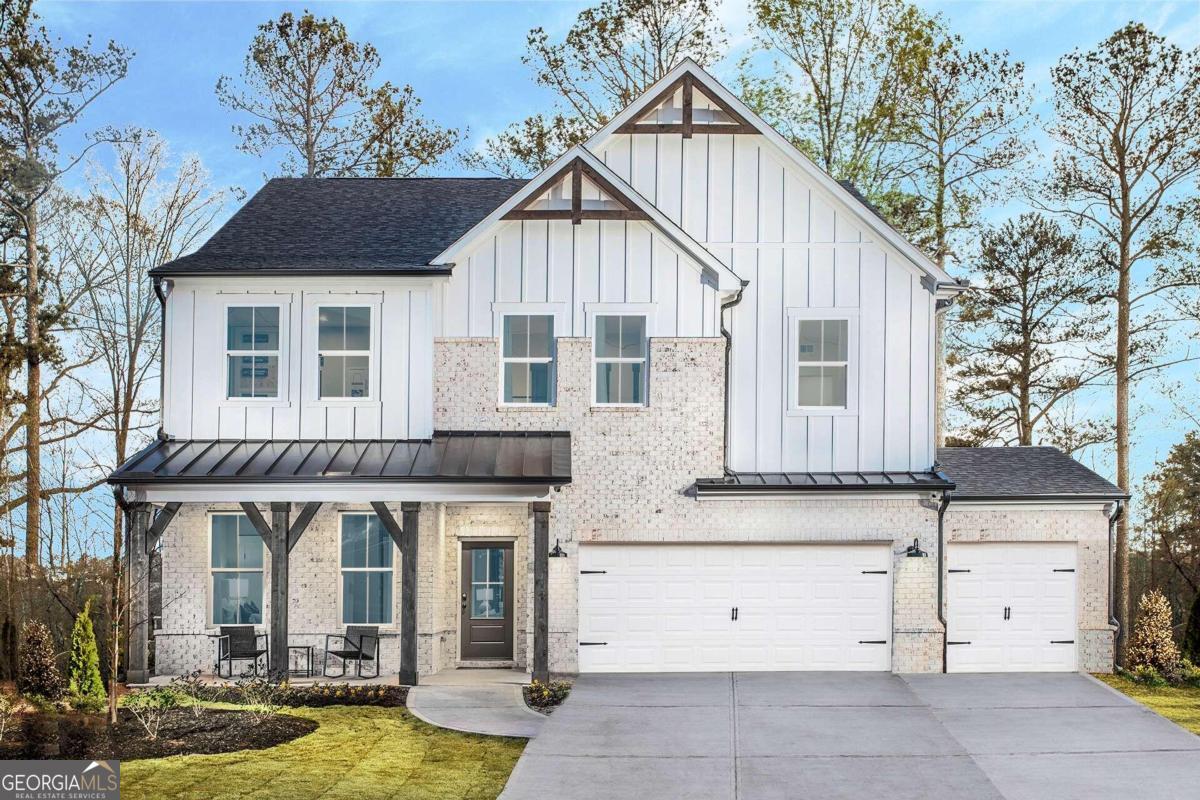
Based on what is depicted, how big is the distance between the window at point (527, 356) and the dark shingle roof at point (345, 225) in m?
1.84

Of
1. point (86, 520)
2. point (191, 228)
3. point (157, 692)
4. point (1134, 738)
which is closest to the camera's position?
point (1134, 738)

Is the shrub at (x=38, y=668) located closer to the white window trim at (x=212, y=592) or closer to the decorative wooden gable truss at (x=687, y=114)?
the white window trim at (x=212, y=592)

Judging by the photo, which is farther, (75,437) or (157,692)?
(75,437)

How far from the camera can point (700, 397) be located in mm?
18297

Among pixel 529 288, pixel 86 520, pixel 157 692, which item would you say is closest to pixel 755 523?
pixel 529 288

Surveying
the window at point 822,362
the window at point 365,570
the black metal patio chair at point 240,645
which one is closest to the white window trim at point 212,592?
the black metal patio chair at point 240,645

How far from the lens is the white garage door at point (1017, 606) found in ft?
61.3

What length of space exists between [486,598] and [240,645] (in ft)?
13.1

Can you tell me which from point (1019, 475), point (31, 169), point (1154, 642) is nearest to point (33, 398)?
point (31, 169)

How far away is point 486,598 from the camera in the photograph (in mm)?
19156

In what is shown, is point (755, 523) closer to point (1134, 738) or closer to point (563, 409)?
point (563, 409)

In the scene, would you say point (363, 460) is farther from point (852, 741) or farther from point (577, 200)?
point (852, 741)

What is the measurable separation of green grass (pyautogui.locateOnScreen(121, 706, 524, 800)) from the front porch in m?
3.06

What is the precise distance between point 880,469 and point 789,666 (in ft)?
11.8
